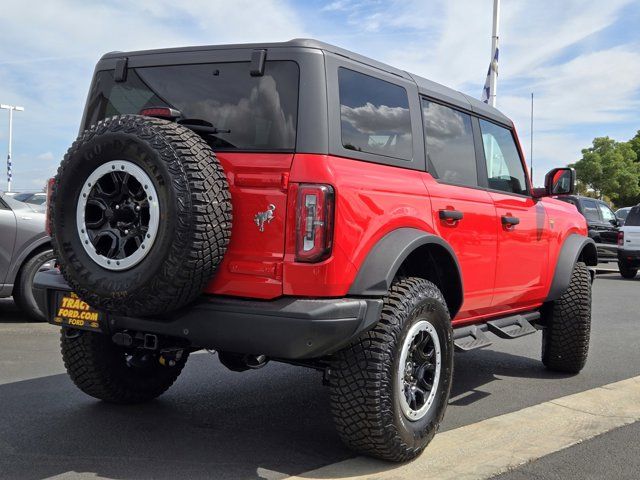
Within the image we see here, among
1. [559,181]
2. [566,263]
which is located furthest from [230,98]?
[566,263]

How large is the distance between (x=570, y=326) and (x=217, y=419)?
9.57 feet

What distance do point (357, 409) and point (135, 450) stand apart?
118cm

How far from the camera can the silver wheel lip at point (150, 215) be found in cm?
314

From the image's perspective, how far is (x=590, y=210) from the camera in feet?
55.8

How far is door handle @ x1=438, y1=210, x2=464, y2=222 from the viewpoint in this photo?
13.1 ft

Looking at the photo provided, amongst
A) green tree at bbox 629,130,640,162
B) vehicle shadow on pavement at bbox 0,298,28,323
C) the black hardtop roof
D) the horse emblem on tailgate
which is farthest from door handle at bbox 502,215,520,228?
green tree at bbox 629,130,640,162

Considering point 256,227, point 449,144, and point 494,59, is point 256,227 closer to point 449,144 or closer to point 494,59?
point 449,144

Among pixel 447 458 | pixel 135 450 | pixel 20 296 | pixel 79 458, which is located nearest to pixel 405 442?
pixel 447 458

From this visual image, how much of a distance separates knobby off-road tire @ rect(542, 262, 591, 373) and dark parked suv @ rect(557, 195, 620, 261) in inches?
446

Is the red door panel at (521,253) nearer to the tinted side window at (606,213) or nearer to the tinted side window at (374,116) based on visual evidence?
the tinted side window at (374,116)

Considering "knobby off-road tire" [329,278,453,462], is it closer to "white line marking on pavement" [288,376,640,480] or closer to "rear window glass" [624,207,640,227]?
"white line marking on pavement" [288,376,640,480]

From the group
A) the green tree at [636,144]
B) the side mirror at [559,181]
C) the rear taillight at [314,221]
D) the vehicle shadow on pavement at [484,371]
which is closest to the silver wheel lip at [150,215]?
the rear taillight at [314,221]

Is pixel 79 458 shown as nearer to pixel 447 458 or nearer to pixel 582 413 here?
pixel 447 458

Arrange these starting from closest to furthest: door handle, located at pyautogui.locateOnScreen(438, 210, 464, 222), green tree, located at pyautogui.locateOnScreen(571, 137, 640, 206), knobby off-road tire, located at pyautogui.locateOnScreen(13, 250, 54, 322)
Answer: door handle, located at pyautogui.locateOnScreen(438, 210, 464, 222) → knobby off-road tire, located at pyautogui.locateOnScreen(13, 250, 54, 322) → green tree, located at pyautogui.locateOnScreen(571, 137, 640, 206)
